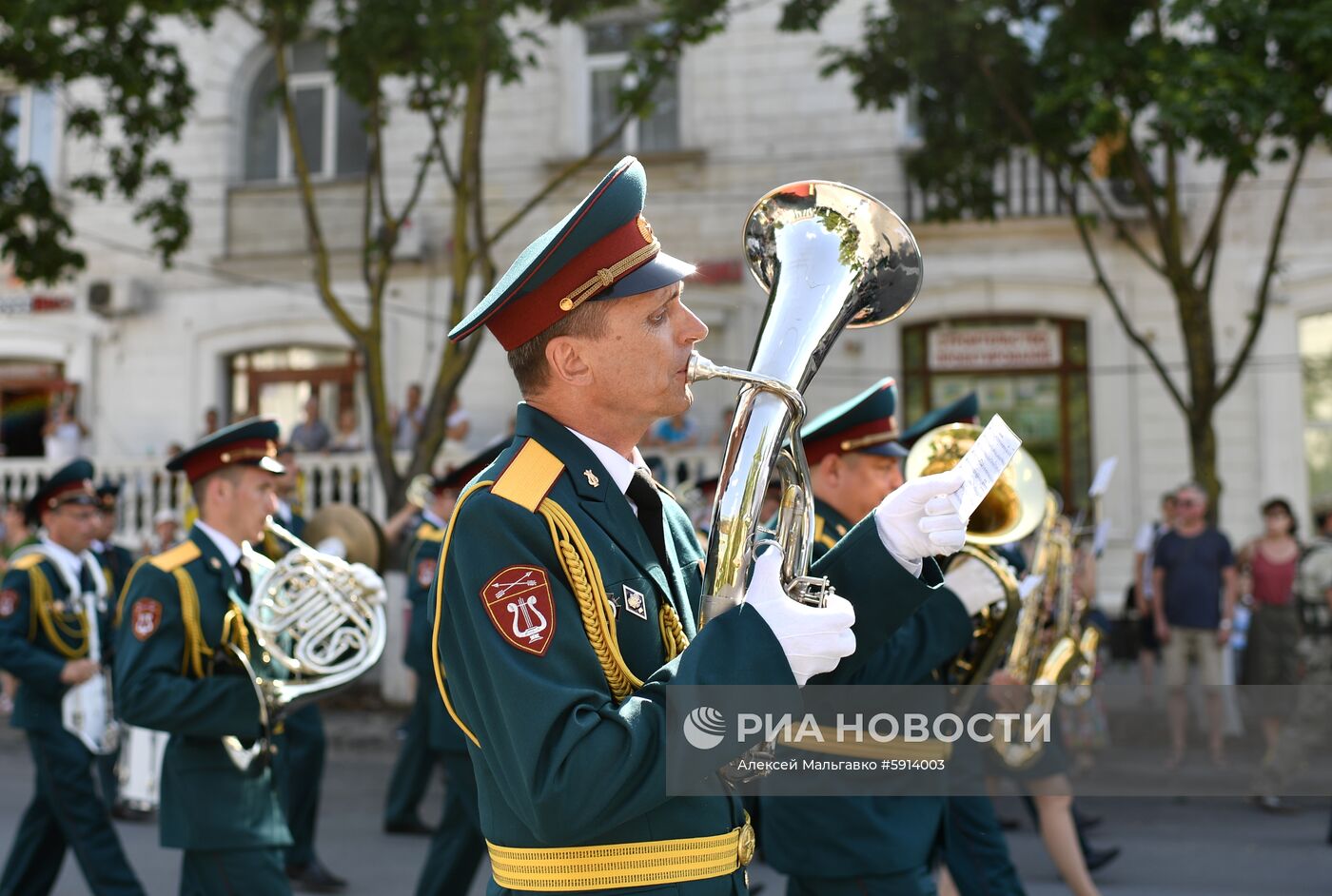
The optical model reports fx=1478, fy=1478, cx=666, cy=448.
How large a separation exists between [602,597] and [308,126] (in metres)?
16.7

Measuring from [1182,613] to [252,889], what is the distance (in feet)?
25.3

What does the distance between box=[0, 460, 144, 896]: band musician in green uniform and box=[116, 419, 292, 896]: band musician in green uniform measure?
1.67m

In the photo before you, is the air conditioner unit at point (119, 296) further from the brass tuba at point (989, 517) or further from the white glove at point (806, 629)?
the white glove at point (806, 629)

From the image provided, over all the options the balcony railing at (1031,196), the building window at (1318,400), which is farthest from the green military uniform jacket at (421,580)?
the building window at (1318,400)

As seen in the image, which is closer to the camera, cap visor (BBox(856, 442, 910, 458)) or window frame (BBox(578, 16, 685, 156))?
cap visor (BBox(856, 442, 910, 458))

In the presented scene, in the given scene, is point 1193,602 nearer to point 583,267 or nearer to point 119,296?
point 583,267

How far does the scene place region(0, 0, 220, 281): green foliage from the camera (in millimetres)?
12258

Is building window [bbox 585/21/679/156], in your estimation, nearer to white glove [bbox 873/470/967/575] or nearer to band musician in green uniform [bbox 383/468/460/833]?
band musician in green uniform [bbox 383/468/460/833]

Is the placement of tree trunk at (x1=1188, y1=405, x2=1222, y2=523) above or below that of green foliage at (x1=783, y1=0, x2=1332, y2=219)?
below

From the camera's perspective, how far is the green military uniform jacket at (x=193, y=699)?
14.8ft

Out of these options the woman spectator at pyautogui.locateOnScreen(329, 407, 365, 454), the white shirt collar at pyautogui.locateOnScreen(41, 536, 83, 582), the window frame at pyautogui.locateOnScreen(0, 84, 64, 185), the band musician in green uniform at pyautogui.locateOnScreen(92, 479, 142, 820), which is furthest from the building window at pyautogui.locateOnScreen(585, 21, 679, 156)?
the white shirt collar at pyautogui.locateOnScreen(41, 536, 83, 582)

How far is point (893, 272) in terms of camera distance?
269cm

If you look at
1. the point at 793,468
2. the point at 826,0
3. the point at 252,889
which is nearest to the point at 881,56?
the point at 826,0

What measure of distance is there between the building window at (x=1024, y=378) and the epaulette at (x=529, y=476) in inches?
528
